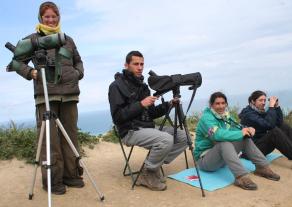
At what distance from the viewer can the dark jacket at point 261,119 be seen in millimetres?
6520

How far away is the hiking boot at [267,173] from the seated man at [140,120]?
1264 mm

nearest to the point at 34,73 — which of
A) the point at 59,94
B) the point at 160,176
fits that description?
the point at 59,94

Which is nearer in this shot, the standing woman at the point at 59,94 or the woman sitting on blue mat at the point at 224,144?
the standing woman at the point at 59,94

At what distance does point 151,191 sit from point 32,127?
3113 mm

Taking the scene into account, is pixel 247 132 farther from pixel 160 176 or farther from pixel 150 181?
pixel 150 181

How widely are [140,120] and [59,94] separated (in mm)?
1244

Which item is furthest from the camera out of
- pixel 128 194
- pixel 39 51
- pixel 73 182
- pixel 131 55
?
pixel 131 55

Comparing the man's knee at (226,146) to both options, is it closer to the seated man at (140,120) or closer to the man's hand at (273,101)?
the seated man at (140,120)

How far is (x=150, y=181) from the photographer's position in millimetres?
5574

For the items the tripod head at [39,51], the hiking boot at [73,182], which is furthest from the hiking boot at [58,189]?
the tripod head at [39,51]

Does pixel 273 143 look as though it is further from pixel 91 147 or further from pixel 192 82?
pixel 91 147

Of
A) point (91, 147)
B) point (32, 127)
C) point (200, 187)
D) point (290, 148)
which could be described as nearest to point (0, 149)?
point (32, 127)

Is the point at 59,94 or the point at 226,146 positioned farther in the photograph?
the point at 226,146

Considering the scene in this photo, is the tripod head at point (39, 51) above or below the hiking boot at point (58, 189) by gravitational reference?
above
